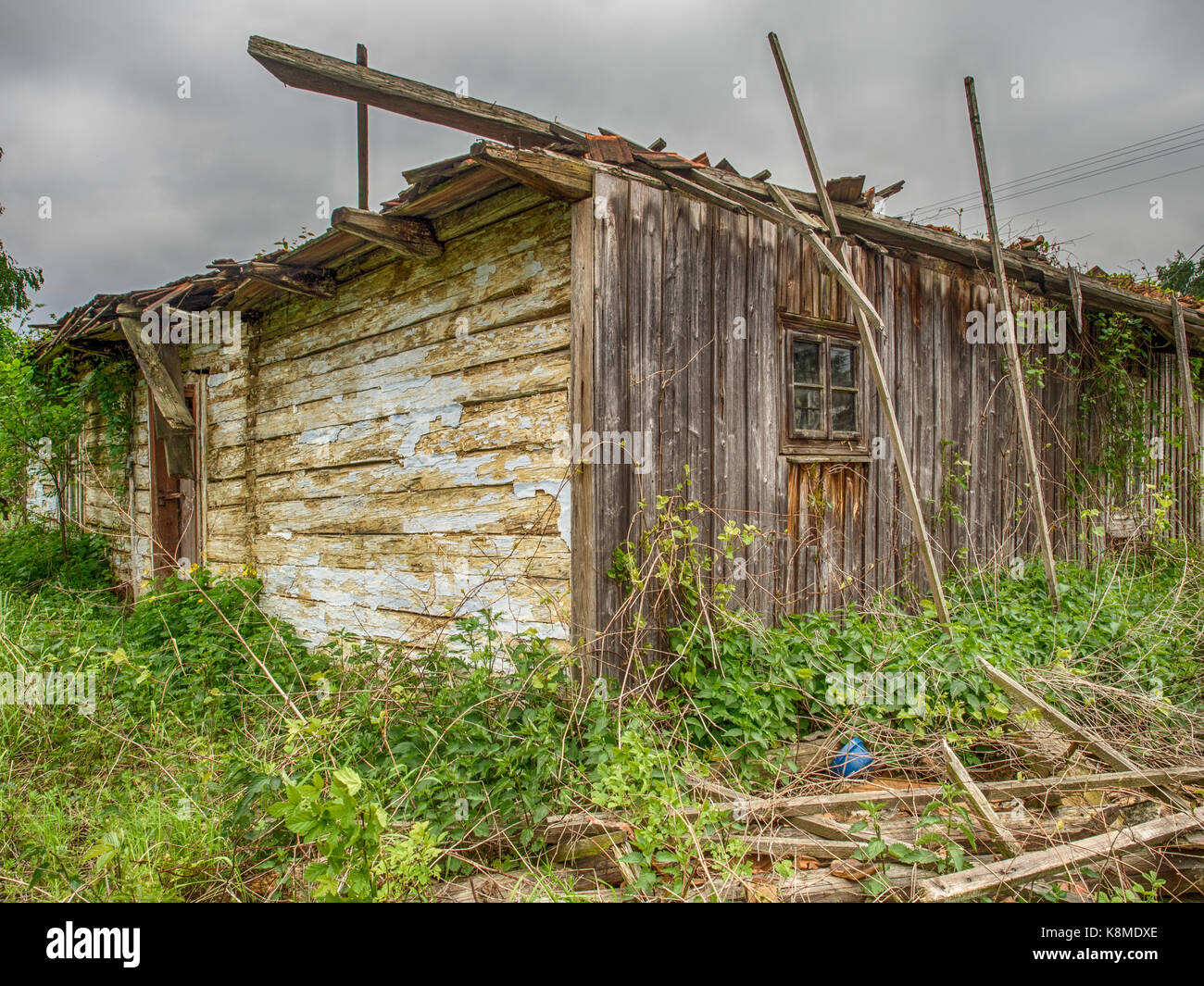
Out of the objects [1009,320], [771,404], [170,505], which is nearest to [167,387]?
[170,505]

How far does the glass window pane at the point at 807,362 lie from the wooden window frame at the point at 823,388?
31mm

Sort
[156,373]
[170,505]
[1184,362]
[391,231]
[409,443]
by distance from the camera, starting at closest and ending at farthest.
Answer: [391,231]
[409,443]
[156,373]
[1184,362]
[170,505]

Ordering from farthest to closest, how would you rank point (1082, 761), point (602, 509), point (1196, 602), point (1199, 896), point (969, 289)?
point (969, 289)
point (1196, 602)
point (602, 509)
point (1082, 761)
point (1199, 896)

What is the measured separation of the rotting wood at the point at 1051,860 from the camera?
2381 mm

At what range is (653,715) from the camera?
341 cm

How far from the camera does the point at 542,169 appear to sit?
3.45 metres

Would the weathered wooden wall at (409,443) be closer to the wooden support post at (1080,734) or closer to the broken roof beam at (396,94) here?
the broken roof beam at (396,94)

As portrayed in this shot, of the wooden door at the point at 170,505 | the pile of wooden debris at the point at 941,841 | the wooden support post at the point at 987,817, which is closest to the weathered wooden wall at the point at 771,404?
the pile of wooden debris at the point at 941,841

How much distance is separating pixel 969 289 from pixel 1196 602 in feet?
10.1

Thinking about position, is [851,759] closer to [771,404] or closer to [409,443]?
[771,404]

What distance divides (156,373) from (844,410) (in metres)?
5.69

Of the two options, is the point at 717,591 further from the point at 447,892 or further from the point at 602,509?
the point at 447,892

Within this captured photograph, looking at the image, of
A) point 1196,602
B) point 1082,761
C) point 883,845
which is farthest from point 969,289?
point 883,845

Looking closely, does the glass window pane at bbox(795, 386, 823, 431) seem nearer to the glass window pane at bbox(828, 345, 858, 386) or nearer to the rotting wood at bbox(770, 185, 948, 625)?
the glass window pane at bbox(828, 345, 858, 386)
